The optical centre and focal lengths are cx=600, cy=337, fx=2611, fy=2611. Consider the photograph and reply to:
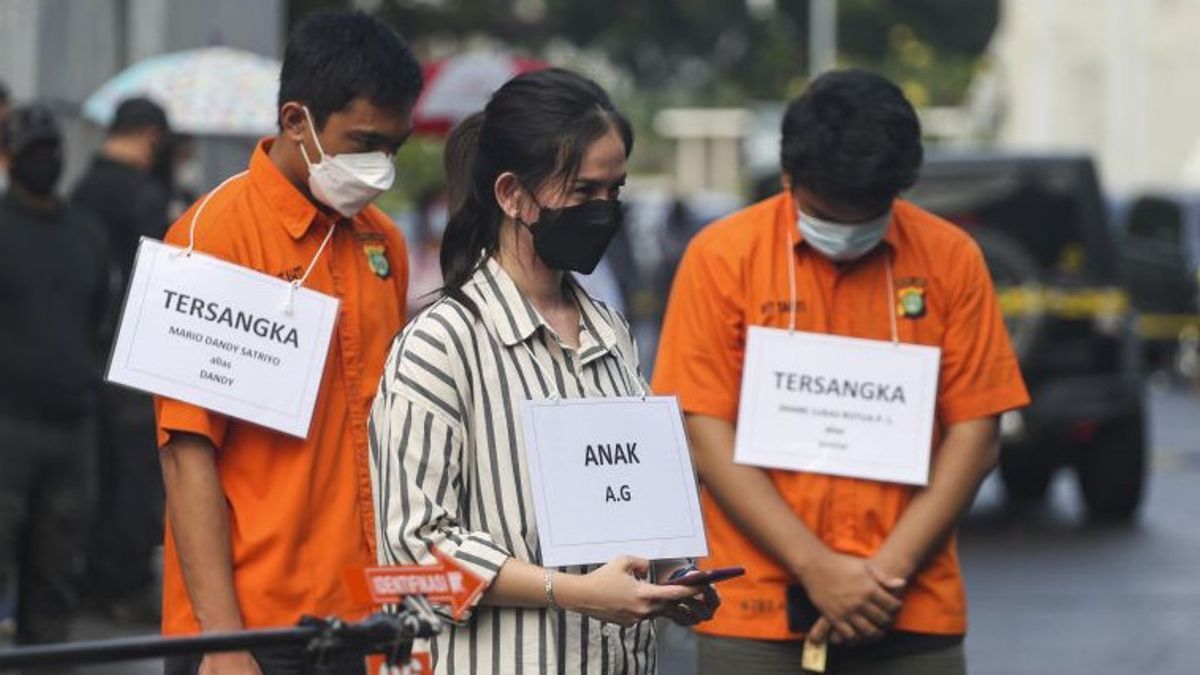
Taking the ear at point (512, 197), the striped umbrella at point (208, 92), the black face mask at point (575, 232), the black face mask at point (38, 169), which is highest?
the striped umbrella at point (208, 92)

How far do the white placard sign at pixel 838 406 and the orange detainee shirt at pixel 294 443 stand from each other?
89 cm

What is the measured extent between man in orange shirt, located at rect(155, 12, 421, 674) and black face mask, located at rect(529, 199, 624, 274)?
640 millimetres

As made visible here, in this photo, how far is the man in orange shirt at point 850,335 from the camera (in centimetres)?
513

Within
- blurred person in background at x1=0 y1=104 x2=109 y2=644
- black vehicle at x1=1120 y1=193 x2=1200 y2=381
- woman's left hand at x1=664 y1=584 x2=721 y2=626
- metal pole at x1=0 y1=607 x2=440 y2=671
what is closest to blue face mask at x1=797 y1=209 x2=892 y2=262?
woman's left hand at x1=664 y1=584 x2=721 y2=626

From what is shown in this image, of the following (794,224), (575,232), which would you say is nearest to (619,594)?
(575,232)

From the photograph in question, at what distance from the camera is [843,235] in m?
5.20

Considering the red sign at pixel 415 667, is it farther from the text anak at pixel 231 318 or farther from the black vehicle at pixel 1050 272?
the black vehicle at pixel 1050 272

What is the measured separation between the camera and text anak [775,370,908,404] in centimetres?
526

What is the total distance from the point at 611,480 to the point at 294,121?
1.08 meters

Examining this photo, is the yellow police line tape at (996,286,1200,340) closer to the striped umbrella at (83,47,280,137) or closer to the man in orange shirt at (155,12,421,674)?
the striped umbrella at (83,47,280,137)

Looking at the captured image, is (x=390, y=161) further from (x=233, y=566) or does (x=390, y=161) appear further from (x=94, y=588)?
(x=94, y=588)

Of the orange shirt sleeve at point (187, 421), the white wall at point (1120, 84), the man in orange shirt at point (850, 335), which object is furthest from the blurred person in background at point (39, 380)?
the white wall at point (1120, 84)

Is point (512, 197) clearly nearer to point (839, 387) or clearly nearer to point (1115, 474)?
point (839, 387)

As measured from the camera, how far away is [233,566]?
4496 mm
